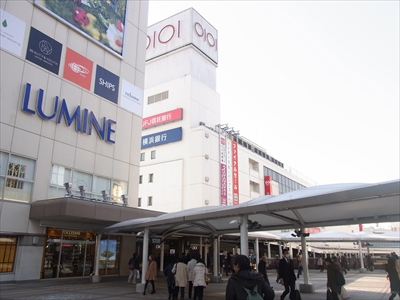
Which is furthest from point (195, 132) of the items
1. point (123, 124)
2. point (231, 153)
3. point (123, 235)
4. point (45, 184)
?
point (45, 184)

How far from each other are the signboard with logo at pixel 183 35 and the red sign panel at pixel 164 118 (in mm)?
9201

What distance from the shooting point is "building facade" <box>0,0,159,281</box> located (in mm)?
16047

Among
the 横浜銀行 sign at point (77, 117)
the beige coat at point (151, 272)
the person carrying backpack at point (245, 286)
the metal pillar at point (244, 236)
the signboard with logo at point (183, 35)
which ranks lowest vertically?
the beige coat at point (151, 272)

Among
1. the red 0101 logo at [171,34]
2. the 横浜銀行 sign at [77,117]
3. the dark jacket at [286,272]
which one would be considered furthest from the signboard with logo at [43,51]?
the red 0101 logo at [171,34]

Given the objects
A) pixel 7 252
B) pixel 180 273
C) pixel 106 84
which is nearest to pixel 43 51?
pixel 106 84

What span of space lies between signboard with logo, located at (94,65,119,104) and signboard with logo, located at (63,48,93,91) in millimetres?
620

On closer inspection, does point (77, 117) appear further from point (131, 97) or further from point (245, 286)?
point (245, 286)

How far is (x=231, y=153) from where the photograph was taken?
37.0m

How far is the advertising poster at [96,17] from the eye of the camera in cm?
1970

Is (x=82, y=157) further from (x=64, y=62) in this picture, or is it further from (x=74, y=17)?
(x=74, y=17)

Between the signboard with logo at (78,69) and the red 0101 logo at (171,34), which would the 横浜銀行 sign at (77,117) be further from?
the red 0101 logo at (171,34)

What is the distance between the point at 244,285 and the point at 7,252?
1555 cm

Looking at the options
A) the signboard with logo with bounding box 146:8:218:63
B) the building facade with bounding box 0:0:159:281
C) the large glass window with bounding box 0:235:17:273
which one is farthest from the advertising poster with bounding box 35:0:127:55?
the signboard with logo with bounding box 146:8:218:63

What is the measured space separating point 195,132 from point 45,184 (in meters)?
18.3
